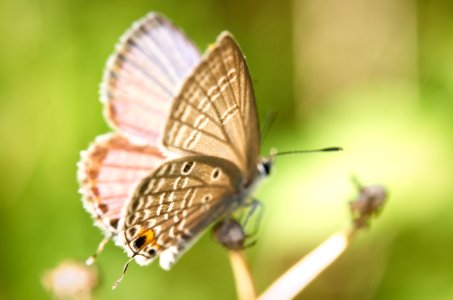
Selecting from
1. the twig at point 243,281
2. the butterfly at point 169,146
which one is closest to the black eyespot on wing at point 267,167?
the butterfly at point 169,146

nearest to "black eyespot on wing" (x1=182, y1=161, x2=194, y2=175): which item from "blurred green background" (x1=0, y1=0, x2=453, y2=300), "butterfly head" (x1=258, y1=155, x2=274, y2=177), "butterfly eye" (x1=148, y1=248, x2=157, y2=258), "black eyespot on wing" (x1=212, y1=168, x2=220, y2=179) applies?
"black eyespot on wing" (x1=212, y1=168, x2=220, y2=179)

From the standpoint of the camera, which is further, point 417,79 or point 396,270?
point 417,79

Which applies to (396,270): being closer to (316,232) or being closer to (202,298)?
(316,232)

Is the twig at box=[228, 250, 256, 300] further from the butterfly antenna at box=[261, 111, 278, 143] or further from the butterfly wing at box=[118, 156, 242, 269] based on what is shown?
the butterfly antenna at box=[261, 111, 278, 143]

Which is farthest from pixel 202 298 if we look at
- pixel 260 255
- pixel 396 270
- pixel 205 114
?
pixel 205 114

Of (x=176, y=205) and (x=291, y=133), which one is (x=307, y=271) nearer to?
(x=176, y=205)

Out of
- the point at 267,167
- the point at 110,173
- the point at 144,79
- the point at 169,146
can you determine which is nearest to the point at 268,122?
the point at 267,167
